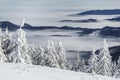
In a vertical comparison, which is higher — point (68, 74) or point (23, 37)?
point (23, 37)

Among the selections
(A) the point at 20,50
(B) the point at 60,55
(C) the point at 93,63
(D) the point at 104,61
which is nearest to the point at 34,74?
(A) the point at 20,50

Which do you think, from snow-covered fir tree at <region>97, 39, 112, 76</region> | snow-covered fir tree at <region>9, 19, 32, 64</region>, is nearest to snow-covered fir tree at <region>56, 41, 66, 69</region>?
snow-covered fir tree at <region>97, 39, 112, 76</region>

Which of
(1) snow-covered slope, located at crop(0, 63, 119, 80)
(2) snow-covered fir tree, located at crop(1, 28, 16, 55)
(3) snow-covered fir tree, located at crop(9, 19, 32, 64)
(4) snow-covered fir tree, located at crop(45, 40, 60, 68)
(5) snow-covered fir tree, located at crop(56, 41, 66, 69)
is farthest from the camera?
(5) snow-covered fir tree, located at crop(56, 41, 66, 69)

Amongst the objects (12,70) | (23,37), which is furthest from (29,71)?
(23,37)

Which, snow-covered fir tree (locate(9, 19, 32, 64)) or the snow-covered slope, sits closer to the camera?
the snow-covered slope

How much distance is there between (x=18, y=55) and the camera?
63188 mm

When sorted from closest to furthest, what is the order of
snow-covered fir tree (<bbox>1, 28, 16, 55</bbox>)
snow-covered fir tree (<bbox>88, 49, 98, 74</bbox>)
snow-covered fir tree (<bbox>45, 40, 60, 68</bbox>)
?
snow-covered fir tree (<bbox>45, 40, 60, 68</bbox>), snow-covered fir tree (<bbox>88, 49, 98, 74</bbox>), snow-covered fir tree (<bbox>1, 28, 16, 55</bbox>)

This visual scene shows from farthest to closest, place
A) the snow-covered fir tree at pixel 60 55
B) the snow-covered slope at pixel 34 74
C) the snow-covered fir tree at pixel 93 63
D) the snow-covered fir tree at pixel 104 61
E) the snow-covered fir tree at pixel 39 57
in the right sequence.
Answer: the snow-covered fir tree at pixel 60 55
the snow-covered fir tree at pixel 39 57
the snow-covered fir tree at pixel 93 63
the snow-covered fir tree at pixel 104 61
the snow-covered slope at pixel 34 74

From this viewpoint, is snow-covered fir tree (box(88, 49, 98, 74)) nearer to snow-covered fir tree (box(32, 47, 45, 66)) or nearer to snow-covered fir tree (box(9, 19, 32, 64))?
snow-covered fir tree (box(32, 47, 45, 66))

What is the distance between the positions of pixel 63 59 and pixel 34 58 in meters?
5.44

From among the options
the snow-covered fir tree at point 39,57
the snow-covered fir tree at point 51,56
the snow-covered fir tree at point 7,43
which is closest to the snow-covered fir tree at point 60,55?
the snow-covered fir tree at point 39,57

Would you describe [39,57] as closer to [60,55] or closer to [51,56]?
[60,55]

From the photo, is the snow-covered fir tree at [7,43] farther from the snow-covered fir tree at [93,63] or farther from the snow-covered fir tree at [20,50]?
the snow-covered fir tree at [93,63]

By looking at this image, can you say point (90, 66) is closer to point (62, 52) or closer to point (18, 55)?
point (62, 52)
